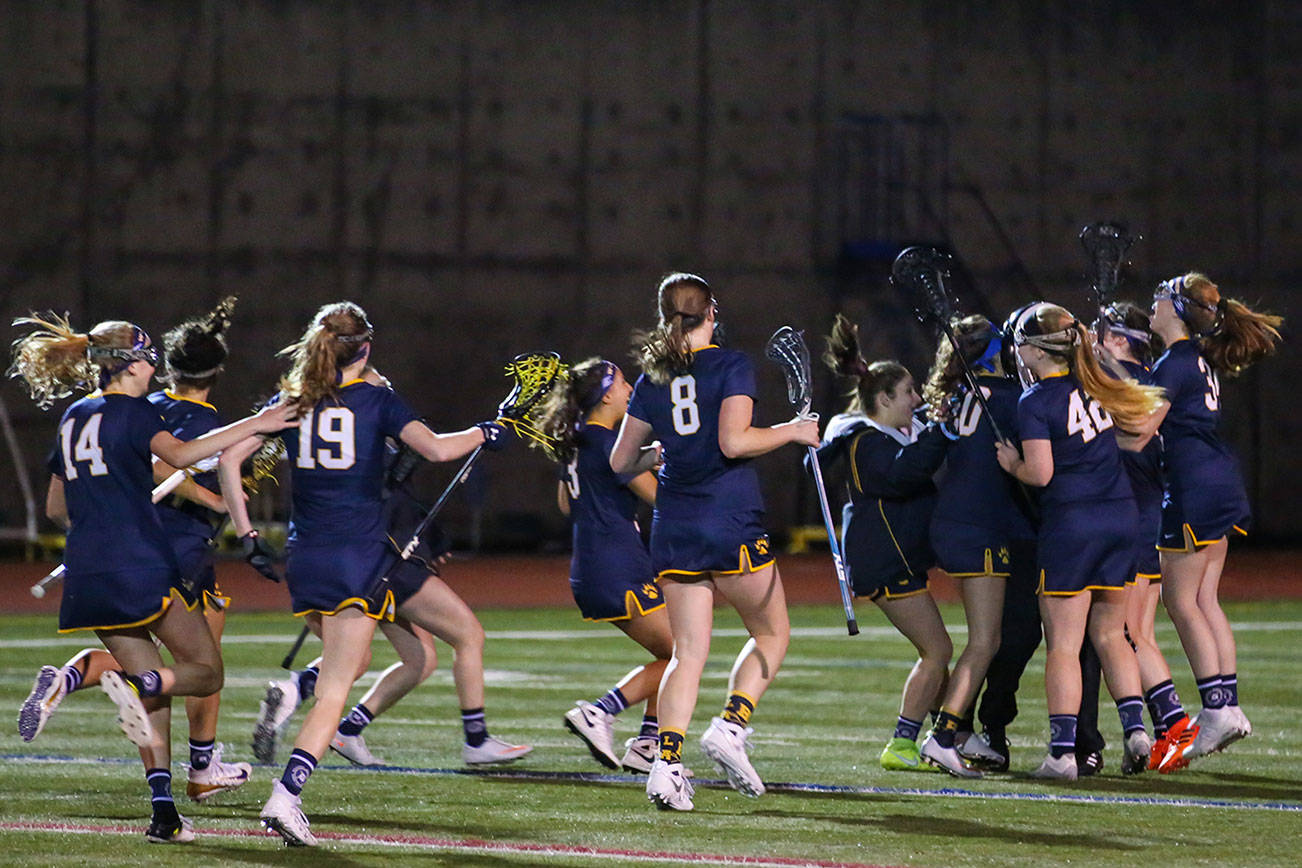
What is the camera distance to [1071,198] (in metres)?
29.3

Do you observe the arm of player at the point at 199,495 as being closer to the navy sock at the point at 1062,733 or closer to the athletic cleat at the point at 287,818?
the athletic cleat at the point at 287,818

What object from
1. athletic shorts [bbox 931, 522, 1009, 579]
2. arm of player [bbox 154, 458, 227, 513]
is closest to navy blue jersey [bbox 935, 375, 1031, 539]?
athletic shorts [bbox 931, 522, 1009, 579]

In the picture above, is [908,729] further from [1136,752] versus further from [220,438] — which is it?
[220,438]

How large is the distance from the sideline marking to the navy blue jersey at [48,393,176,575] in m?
1.00

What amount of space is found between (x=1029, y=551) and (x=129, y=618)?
4.22m

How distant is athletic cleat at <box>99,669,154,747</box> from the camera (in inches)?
291

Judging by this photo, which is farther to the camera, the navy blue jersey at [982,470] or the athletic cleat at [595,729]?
the athletic cleat at [595,729]

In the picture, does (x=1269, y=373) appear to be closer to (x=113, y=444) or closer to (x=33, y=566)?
(x=33, y=566)

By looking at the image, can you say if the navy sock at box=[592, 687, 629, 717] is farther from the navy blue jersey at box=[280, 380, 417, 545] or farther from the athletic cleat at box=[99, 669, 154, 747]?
the athletic cleat at box=[99, 669, 154, 747]

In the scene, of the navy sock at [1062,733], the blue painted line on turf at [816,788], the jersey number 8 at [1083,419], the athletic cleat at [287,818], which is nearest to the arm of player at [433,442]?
the athletic cleat at [287,818]

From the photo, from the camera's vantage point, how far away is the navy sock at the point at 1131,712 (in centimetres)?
922

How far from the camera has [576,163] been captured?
27.6 m

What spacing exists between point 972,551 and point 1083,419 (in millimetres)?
815

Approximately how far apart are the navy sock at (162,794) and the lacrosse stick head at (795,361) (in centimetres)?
315
